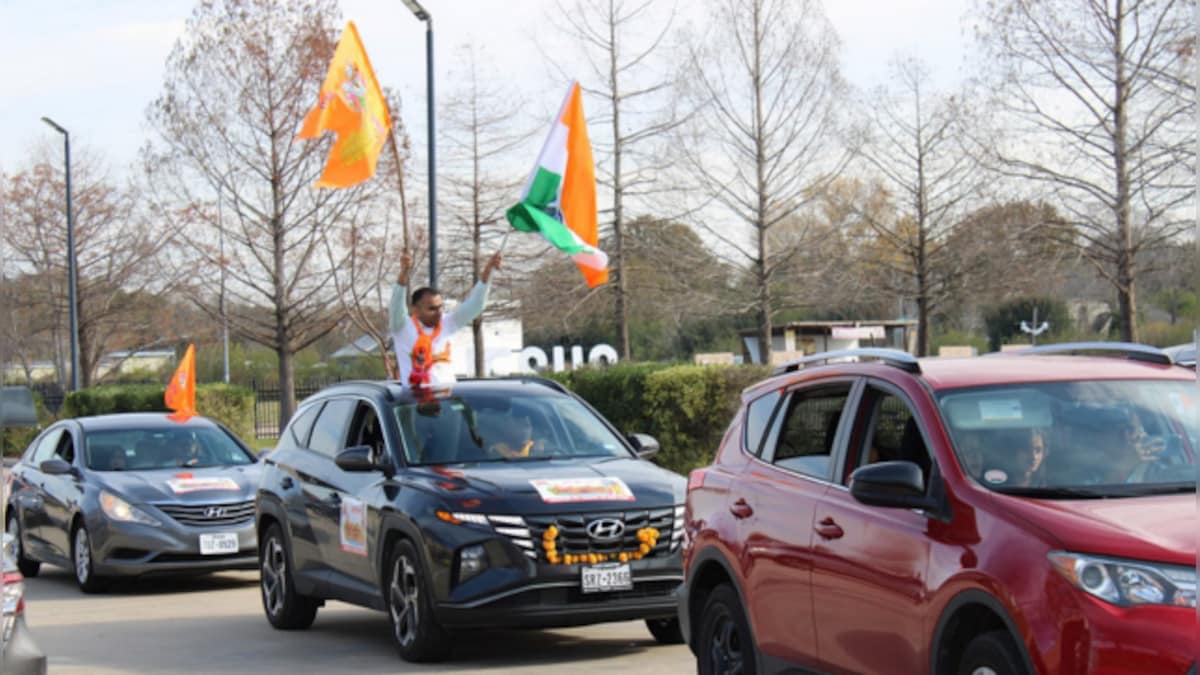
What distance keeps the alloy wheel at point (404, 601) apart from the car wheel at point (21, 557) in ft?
25.7

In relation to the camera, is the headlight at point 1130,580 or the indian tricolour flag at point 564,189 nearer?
the headlight at point 1130,580

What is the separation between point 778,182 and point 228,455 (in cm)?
1453

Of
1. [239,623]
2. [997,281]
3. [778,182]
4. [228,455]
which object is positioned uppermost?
[778,182]

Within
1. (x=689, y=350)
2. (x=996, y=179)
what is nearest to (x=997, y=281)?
(x=996, y=179)

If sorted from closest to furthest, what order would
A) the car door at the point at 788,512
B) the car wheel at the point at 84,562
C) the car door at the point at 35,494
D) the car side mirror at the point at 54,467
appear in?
the car door at the point at 788,512 → the car wheel at the point at 84,562 → the car side mirror at the point at 54,467 → the car door at the point at 35,494

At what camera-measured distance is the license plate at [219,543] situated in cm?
1416

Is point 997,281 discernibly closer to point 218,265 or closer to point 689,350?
point 218,265

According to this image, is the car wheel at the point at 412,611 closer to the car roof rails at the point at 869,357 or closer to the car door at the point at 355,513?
the car door at the point at 355,513

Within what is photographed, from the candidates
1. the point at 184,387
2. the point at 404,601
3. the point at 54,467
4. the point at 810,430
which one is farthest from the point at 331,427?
the point at 184,387

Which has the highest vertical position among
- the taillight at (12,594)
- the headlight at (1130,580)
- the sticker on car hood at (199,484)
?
the headlight at (1130,580)

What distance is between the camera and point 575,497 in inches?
378

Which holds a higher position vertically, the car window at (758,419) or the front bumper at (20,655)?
the car window at (758,419)

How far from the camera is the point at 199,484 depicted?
575 inches

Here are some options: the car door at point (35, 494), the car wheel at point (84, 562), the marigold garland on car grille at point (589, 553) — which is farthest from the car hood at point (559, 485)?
the car door at point (35, 494)
